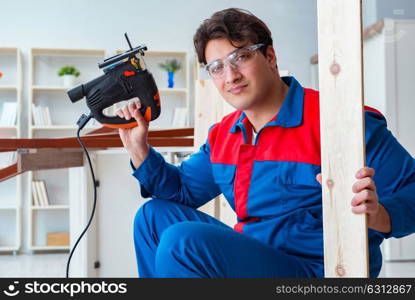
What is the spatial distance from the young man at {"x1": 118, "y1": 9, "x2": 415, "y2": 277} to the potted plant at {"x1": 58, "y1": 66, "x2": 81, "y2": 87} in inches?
147

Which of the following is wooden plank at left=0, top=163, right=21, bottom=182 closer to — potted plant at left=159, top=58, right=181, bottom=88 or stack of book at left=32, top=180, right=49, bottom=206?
stack of book at left=32, top=180, right=49, bottom=206

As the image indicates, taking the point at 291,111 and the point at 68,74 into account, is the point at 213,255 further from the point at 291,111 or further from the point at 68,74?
the point at 68,74

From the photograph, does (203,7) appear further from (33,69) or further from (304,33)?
(33,69)

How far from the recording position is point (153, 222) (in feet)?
3.88

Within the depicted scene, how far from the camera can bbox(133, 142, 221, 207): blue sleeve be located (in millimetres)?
1204

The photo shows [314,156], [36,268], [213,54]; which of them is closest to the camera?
[314,156]

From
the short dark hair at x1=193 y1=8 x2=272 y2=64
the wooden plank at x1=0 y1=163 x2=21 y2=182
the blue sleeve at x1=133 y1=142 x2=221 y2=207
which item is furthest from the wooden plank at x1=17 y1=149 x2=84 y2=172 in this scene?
the short dark hair at x1=193 y1=8 x2=272 y2=64

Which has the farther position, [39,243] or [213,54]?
[39,243]

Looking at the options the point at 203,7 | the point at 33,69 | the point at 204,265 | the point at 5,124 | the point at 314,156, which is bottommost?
the point at 204,265

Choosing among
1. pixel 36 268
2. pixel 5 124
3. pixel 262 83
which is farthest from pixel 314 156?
pixel 5 124

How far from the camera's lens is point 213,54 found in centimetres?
112

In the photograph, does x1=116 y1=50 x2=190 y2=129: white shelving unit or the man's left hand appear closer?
the man's left hand

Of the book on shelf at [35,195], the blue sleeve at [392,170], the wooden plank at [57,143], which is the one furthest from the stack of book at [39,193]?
the blue sleeve at [392,170]

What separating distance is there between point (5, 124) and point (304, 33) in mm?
2970
